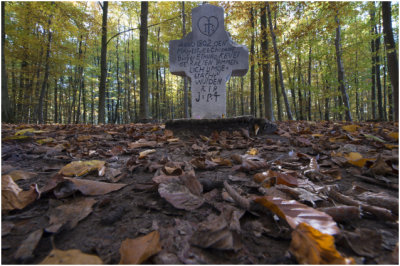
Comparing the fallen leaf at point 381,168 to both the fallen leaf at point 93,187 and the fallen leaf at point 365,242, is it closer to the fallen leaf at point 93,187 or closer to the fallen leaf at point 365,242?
the fallen leaf at point 365,242

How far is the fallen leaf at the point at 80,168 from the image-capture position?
1299 mm

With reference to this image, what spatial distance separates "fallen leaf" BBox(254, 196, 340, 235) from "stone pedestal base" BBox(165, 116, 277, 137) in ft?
8.11

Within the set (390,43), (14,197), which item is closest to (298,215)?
(14,197)

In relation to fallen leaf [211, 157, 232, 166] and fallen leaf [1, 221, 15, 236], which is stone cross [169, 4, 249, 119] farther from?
fallen leaf [1, 221, 15, 236]

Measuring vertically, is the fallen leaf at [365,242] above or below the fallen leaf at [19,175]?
below

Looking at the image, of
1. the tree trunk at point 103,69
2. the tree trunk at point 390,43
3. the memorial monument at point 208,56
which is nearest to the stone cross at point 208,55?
the memorial monument at point 208,56

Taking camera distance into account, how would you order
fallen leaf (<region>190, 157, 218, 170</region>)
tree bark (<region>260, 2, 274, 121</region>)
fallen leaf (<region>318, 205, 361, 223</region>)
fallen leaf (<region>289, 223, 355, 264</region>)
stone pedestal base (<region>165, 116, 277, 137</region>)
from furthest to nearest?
tree bark (<region>260, 2, 274, 121</region>)
stone pedestal base (<region>165, 116, 277, 137</region>)
fallen leaf (<region>190, 157, 218, 170</region>)
fallen leaf (<region>318, 205, 361, 223</region>)
fallen leaf (<region>289, 223, 355, 264</region>)

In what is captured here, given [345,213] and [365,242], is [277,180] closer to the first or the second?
[345,213]

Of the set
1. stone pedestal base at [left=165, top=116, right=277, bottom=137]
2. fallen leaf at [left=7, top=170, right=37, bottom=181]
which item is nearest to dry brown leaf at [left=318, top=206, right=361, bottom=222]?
fallen leaf at [left=7, top=170, right=37, bottom=181]

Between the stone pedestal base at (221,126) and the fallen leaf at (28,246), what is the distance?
265 centimetres

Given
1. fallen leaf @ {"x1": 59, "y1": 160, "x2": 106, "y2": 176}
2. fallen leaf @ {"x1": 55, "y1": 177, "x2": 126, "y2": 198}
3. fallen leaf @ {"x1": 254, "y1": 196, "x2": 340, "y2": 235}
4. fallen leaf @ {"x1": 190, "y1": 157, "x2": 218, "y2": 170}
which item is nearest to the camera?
fallen leaf @ {"x1": 254, "y1": 196, "x2": 340, "y2": 235}

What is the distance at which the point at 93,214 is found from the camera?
2.74 ft

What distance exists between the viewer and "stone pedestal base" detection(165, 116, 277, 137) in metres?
3.28

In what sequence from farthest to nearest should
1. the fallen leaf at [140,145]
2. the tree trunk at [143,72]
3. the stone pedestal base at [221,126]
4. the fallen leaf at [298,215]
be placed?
the tree trunk at [143,72] < the stone pedestal base at [221,126] < the fallen leaf at [140,145] < the fallen leaf at [298,215]
